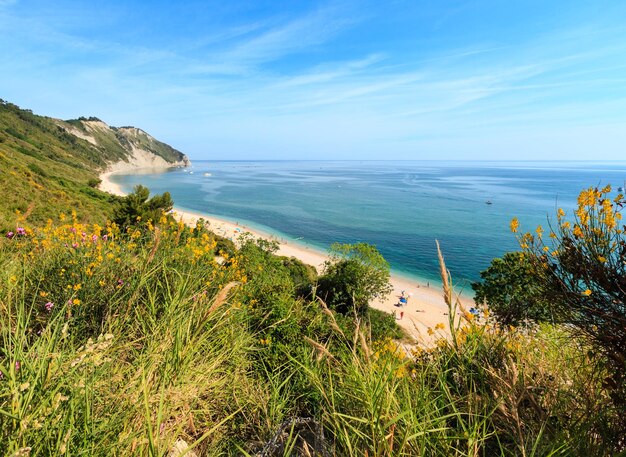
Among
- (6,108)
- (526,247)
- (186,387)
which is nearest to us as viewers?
(186,387)

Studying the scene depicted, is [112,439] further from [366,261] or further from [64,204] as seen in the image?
[64,204]

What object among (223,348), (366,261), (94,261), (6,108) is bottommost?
(366,261)

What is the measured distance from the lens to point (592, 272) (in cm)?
349

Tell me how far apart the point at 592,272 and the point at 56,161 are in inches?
3734

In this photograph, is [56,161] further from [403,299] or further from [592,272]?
[592,272]

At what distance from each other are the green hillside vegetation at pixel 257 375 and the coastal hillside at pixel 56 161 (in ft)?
6.53

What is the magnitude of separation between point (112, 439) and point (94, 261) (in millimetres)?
3144

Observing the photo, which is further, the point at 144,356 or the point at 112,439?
the point at 144,356

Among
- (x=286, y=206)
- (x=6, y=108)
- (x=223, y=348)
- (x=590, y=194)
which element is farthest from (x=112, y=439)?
(x=6, y=108)

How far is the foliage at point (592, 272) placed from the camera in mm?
3120

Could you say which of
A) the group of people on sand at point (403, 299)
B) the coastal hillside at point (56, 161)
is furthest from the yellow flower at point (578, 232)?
the group of people on sand at point (403, 299)

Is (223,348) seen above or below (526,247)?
below

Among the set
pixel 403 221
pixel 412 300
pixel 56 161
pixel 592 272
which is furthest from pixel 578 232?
pixel 56 161

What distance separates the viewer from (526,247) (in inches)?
165
